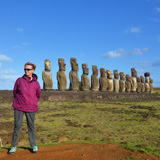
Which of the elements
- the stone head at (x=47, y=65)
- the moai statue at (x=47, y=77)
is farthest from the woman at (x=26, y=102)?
the stone head at (x=47, y=65)

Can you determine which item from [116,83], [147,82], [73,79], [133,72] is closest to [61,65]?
[73,79]

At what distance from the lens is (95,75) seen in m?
21.3

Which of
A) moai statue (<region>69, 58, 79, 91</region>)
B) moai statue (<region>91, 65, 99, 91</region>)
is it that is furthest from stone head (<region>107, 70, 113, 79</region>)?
moai statue (<region>69, 58, 79, 91</region>)

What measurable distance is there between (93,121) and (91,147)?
12.0ft

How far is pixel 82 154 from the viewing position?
372 cm

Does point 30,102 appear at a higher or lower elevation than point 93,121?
higher

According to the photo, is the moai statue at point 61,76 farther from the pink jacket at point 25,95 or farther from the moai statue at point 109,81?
the pink jacket at point 25,95

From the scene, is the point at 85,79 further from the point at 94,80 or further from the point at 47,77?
the point at 47,77

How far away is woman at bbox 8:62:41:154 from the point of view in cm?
401

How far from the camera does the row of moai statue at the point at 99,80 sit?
57.6ft

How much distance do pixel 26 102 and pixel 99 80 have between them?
1917 cm

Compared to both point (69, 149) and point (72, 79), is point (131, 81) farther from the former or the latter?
point (69, 149)

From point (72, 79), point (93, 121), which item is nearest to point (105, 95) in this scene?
point (72, 79)

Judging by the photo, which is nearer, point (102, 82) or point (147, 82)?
point (102, 82)
